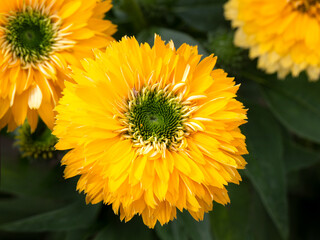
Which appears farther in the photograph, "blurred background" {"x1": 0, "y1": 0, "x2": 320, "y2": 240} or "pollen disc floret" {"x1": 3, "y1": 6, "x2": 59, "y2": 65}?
"blurred background" {"x1": 0, "y1": 0, "x2": 320, "y2": 240}

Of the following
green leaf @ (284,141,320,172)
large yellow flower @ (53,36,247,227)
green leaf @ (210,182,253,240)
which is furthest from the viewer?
green leaf @ (284,141,320,172)

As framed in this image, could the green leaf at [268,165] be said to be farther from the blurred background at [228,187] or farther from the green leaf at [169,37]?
the green leaf at [169,37]

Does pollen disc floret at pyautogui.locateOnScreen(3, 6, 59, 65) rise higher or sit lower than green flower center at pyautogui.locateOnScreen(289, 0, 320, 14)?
higher

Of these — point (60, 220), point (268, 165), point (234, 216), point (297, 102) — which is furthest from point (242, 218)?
point (60, 220)

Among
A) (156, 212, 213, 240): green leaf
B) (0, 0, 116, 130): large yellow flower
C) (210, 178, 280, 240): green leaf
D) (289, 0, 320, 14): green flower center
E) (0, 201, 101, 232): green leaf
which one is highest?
(0, 0, 116, 130): large yellow flower

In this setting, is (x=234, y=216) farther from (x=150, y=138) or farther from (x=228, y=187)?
(x=150, y=138)

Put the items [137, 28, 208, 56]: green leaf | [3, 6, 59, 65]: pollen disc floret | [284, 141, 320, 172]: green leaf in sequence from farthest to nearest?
[284, 141, 320, 172]: green leaf, [137, 28, 208, 56]: green leaf, [3, 6, 59, 65]: pollen disc floret

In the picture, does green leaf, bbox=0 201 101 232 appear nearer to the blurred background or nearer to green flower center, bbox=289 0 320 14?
the blurred background

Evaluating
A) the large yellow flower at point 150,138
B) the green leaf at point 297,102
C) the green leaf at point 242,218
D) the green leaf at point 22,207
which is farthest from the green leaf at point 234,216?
the green leaf at point 22,207

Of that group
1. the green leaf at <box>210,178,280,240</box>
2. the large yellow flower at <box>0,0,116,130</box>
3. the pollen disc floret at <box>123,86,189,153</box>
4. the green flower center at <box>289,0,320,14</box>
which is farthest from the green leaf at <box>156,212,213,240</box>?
the green flower center at <box>289,0,320,14</box>
